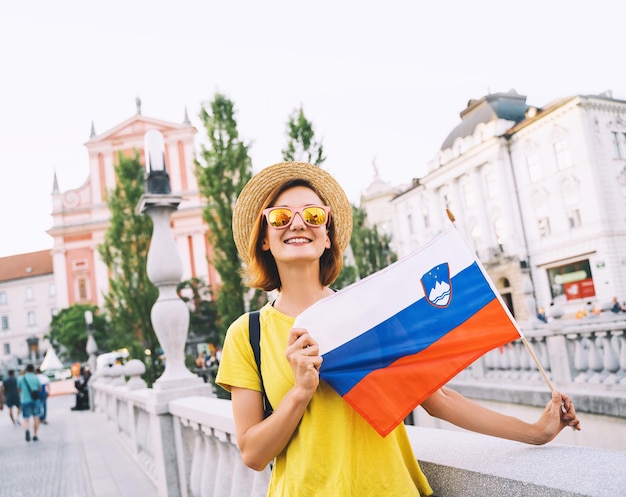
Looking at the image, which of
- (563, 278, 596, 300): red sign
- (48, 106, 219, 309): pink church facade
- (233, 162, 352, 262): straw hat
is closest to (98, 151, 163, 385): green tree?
(48, 106, 219, 309): pink church facade

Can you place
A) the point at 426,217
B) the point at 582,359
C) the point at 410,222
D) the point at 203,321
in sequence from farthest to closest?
the point at 410,222, the point at 426,217, the point at 203,321, the point at 582,359

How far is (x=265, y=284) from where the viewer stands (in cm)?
202

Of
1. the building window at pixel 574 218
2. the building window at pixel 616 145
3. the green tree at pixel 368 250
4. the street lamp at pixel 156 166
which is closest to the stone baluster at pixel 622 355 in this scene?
the street lamp at pixel 156 166

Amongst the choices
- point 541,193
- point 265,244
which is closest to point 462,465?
point 265,244

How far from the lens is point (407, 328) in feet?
5.66

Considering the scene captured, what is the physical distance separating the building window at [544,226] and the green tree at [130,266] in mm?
21935

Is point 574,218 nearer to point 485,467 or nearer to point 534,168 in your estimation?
point 534,168

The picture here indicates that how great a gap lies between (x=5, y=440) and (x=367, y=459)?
1453 cm

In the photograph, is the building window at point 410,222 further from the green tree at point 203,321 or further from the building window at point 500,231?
the green tree at point 203,321

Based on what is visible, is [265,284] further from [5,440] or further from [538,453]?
[5,440]

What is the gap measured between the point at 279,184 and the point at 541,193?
3398 centimetres

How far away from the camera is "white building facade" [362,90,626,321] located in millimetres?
29453

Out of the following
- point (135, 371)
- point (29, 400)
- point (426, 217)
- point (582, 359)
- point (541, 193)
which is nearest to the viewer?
point (582, 359)

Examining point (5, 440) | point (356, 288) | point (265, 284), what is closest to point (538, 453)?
point (356, 288)
